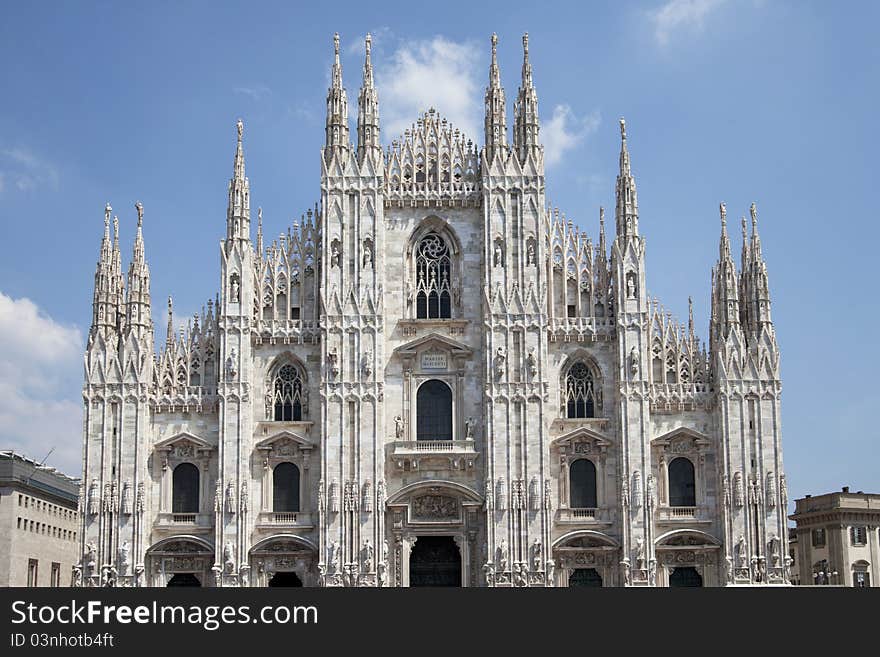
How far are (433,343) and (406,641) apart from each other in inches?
1098

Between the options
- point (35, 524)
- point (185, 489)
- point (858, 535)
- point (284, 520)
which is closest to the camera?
point (284, 520)

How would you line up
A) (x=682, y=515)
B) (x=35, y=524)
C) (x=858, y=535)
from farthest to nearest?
(x=858, y=535), (x=35, y=524), (x=682, y=515)

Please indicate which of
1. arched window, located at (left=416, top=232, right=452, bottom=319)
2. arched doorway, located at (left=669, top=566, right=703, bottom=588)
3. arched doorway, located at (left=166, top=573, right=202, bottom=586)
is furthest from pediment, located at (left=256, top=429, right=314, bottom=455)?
arched doorway, located at (left=669, top=566, right=703, bottom=588)

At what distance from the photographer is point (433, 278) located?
197 ft

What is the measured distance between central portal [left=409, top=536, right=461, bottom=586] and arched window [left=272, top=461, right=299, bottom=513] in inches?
226

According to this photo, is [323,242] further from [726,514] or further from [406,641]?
[406,641]

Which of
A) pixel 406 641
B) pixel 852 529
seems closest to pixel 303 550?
pixel 406 641

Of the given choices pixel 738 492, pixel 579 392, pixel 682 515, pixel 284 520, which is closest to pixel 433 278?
pixel 579 392

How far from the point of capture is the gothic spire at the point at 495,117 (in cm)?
6000

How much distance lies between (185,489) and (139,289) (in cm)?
922

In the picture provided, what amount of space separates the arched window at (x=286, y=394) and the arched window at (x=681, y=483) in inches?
664

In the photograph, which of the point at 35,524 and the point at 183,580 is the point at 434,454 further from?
the point at 35,524

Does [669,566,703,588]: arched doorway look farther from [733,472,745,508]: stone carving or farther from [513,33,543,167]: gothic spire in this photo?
[513,33,543,167]: gothic spire

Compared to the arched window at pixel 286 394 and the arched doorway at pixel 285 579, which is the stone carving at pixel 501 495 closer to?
the arched doorway at pixel 285 579
